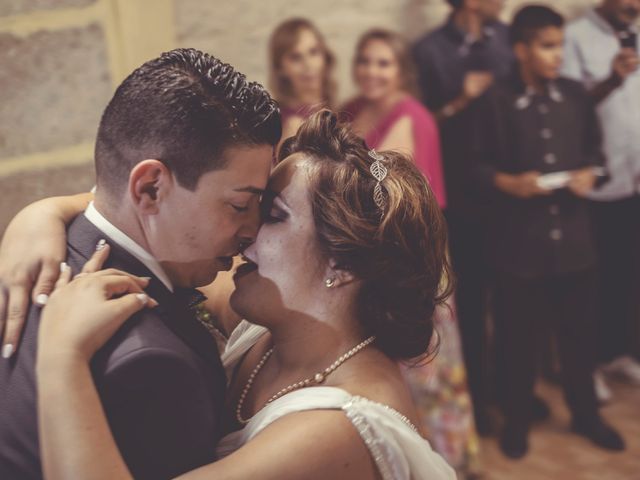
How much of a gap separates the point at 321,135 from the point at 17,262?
1.97 ft

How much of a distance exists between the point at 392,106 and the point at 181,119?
7.97 feet

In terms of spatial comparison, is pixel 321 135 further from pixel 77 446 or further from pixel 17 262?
pixel 77 446

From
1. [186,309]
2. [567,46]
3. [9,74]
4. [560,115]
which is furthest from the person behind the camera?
[567,46]

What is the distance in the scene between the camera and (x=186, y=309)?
58.4 inches

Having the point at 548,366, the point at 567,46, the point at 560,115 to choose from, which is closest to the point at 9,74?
the point at 560,115

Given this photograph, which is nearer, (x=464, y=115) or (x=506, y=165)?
(x=506, y=165)

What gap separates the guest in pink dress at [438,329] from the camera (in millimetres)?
3455

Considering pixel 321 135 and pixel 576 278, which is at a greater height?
pixel 321 135

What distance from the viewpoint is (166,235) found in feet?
4.65

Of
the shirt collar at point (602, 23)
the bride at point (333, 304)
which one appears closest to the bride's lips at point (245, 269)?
the bride at point (333, 304)

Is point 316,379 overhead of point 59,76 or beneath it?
beneath

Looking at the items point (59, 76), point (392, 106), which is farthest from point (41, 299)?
point (392, 106)

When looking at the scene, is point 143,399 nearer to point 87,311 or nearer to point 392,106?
point 87,311

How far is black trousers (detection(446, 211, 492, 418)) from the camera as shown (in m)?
3.92
